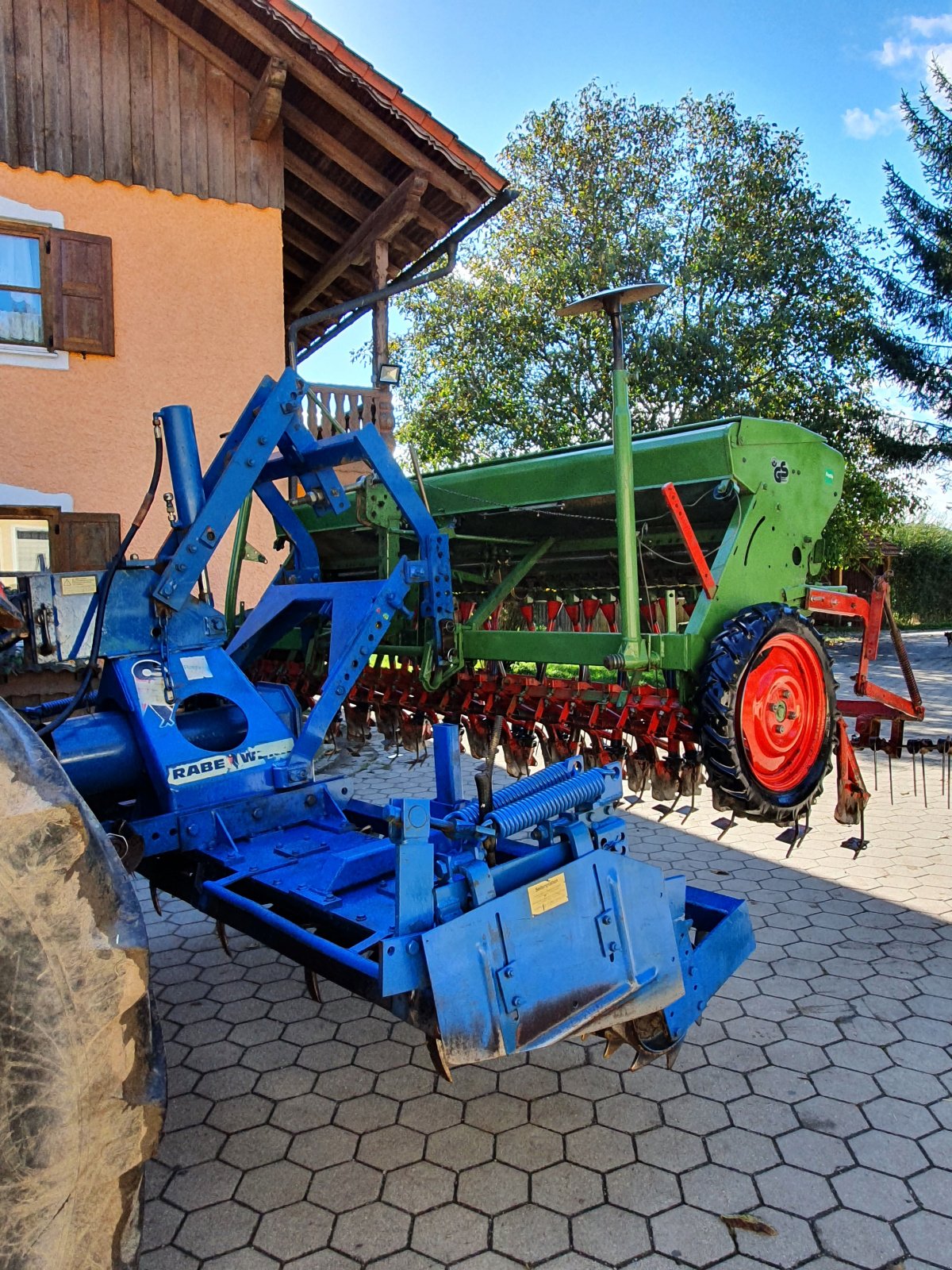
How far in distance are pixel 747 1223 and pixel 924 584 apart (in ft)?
82.3

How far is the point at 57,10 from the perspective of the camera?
7609 mm

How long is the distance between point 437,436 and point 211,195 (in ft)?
31.9

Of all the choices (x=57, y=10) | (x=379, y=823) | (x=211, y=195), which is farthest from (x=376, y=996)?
(x=57, y=10)

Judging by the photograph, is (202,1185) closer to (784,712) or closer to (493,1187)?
(493,1187)

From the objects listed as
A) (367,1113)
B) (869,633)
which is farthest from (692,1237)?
(869,633)

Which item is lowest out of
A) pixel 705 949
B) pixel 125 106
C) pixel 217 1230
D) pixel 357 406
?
pixel 217 1230

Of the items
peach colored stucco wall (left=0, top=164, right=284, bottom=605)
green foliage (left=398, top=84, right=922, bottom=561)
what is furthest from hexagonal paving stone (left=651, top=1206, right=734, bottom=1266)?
green foliage (left=398, top=84, right=922, bottom=561)

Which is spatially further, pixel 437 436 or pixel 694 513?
pixel 437 436

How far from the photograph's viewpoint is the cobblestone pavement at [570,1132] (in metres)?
2.16

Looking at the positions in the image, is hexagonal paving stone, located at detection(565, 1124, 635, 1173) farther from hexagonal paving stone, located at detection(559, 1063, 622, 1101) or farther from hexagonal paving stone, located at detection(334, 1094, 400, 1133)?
hexagonal paving stone, located at detection(334, 1094, 400, 1133)

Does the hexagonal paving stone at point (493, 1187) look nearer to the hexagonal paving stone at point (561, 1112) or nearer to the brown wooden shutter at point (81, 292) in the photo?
the hexagonal paving stone at point (561, 1112)

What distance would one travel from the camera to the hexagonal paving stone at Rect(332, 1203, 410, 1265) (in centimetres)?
214

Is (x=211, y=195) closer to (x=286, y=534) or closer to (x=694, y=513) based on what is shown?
(x=286, y=534)

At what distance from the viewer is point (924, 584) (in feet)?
80.2
